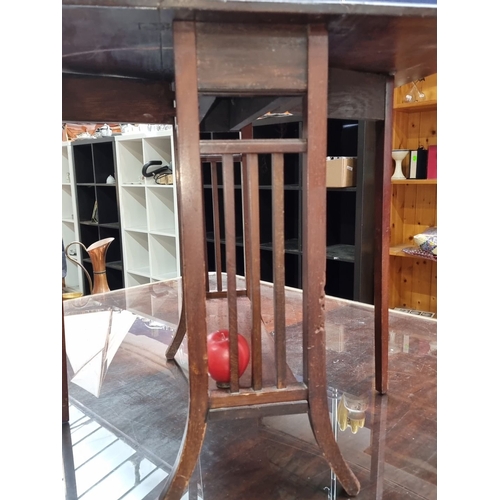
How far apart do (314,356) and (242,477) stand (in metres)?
0.25

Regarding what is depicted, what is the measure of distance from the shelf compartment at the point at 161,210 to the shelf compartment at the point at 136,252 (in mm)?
294

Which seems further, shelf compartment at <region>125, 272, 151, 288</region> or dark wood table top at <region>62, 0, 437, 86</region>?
shelf compartment at <region>125, 272, 151, 288</region>

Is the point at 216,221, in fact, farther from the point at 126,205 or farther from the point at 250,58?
the point at 126,205

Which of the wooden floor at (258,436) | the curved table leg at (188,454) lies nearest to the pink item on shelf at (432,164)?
the wooden floor at (258,436)

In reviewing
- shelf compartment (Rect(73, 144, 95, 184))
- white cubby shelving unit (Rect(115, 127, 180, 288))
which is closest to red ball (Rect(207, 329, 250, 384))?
white cubby shelving unit (Rect(115, 127, 180, 288))

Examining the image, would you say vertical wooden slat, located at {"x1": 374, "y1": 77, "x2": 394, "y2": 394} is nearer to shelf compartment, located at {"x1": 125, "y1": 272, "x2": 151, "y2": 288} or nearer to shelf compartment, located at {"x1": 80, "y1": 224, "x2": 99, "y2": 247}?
shelf compartment, located at {"x1": 125, "y1": 272, "x2": 151, "y2": 288}

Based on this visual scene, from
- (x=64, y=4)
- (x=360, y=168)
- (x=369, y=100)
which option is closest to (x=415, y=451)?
(x=369, y=100)

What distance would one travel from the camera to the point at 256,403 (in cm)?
70

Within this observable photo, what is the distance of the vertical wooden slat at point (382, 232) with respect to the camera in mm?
955

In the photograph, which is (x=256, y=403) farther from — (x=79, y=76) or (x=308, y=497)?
(x=79, y=76)

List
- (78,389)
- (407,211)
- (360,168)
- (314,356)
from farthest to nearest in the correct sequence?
(407,211), (360,168), (78,389), (314,356)

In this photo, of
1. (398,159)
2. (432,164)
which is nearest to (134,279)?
(398,159)

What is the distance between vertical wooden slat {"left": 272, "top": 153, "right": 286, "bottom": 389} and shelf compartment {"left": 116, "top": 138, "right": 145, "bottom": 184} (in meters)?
3.43

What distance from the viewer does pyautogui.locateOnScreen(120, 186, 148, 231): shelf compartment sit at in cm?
403
